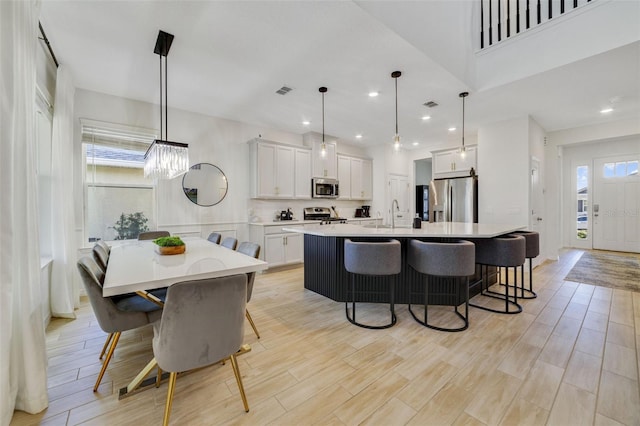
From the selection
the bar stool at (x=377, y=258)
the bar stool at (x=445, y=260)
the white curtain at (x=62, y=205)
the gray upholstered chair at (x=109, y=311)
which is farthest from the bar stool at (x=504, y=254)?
the white curtain at (x=62, y=205)

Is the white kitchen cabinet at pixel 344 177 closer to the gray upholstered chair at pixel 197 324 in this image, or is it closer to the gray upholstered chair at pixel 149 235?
the gray upholstered chair at pixel 149 235

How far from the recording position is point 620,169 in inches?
237

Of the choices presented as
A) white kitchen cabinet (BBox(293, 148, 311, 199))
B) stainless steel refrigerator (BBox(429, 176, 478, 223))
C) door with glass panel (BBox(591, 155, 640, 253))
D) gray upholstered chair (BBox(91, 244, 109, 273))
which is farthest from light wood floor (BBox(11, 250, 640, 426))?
door with glass panel (BBox(591, 155, 640, 253))

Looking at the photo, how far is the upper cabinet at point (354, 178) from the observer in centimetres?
628

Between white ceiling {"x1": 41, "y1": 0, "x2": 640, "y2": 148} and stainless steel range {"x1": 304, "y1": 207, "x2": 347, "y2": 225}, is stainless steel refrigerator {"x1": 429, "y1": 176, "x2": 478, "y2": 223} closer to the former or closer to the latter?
white ceiling {"x1": 41, "y1": 0, "x2": 640, "y2": 148}

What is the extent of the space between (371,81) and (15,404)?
4.16m

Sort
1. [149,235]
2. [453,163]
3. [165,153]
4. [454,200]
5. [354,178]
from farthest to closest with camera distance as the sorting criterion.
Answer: [354,178] < [453,163] < [454,200] < [149,235] < [165,153]

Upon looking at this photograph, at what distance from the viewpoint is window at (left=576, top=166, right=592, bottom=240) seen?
6520 mm

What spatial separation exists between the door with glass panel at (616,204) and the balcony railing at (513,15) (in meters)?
5.25

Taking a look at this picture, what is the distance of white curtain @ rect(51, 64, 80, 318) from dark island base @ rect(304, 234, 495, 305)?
2839 millimetres

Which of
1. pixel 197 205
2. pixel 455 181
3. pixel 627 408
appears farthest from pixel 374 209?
pixel 627 408

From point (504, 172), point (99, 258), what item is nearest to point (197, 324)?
point (99, 258)

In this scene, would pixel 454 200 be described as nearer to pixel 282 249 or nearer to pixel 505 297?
pixel 505 297

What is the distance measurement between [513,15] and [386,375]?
14.5 feet
